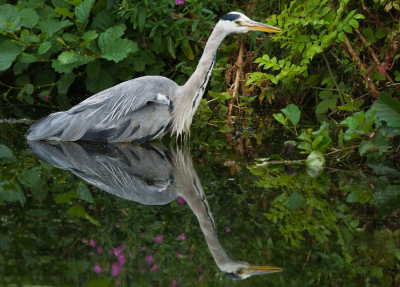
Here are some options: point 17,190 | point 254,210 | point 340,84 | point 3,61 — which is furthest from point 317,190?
point 3,61

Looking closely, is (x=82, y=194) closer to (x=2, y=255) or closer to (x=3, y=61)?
(x=2, y=255)

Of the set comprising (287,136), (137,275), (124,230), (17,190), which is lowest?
(287,136)

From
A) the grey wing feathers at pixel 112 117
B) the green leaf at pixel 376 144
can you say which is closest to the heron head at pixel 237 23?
the grey wing feathers at pixel 112 117

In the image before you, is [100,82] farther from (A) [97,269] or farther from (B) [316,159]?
(A) [97,269]

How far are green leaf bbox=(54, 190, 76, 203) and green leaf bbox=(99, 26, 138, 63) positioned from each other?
2589 millimetres

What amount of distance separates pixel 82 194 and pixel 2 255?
43.5 inches

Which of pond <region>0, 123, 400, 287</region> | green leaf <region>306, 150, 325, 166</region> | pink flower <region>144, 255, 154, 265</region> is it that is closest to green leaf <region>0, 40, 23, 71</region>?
pond <region>0, 123, 400, 287</region>

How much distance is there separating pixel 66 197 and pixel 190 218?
86 cm

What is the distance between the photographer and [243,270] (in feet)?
10.2

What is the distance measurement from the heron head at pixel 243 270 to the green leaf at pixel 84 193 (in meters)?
1.31

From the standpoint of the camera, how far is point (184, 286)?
286 cm

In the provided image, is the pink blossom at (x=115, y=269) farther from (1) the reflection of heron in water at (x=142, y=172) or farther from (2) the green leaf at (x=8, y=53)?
(2) the green leaf at (x=8, y=53)

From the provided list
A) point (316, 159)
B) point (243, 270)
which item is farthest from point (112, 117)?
point (243, 270)

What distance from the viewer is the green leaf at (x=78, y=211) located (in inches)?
152
